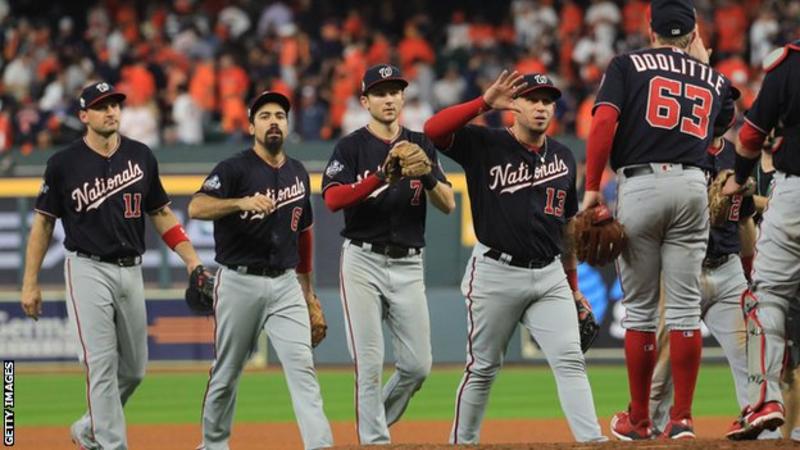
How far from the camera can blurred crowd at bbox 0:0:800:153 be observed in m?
19.3

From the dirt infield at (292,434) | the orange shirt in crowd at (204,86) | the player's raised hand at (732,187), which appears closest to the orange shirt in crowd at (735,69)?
the orange shirt in crowd at (204,86)

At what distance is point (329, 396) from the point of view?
13.8 metres

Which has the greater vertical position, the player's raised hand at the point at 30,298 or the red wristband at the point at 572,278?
the red wristband at the point at 572,278

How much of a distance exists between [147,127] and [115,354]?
10.7m

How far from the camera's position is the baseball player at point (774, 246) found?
7.13 m

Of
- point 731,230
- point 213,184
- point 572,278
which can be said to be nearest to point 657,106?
point 572,278

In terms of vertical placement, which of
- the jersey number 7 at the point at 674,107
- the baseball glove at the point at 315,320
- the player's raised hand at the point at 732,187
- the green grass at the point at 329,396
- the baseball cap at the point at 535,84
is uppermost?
the baseball cap at the point at 535,84

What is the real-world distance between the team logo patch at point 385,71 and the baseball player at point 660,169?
1.40 meters

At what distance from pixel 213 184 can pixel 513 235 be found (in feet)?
5.75

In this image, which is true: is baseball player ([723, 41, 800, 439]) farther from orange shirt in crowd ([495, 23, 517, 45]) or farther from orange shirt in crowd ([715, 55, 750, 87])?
orange shirt in crowd ([495, 23, 517, 45])

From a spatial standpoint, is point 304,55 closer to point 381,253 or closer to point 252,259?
point 381,253

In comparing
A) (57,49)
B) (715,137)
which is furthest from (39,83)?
(715,137)

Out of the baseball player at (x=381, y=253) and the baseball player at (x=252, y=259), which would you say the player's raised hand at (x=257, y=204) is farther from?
the baseball player at (x=381, y=253)

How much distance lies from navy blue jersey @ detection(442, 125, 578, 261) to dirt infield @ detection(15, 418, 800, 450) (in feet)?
6.61
